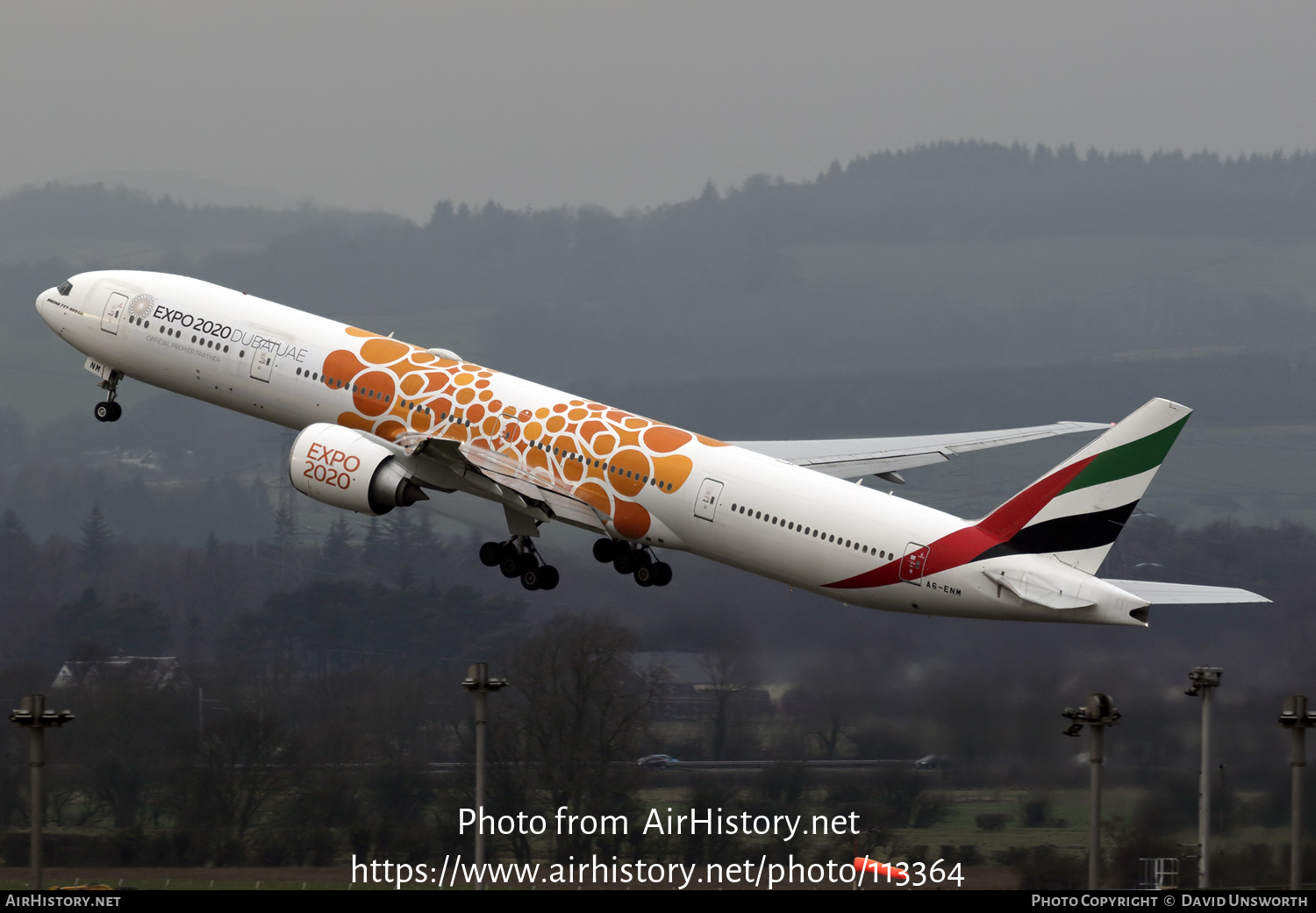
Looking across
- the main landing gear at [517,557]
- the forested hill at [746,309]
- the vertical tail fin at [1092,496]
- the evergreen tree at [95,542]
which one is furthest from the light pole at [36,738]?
the forested hill at [746,309]

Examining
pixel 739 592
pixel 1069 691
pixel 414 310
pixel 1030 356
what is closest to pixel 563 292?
Result: pixel 414 310

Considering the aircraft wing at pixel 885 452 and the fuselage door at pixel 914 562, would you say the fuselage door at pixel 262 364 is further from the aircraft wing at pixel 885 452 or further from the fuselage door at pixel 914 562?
the fuselage door at pixel 914 562

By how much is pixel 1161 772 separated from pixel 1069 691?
388 centimetres

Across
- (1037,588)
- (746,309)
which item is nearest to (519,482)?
(1037,588)

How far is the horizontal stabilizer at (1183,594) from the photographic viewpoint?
37688 mm

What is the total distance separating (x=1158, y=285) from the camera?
185875 millimetres

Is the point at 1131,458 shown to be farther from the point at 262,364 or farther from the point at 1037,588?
the point at 262,364

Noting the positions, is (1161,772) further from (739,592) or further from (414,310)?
(414,310)

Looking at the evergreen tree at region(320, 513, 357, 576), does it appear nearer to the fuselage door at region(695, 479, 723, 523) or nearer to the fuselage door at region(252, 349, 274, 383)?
the fuselage door at region(252, 349, 274, 383)

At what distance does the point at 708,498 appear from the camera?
1722 inches

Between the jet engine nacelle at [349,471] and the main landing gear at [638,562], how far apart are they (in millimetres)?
5738

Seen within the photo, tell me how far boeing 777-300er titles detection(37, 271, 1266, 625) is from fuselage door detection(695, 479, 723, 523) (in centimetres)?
5

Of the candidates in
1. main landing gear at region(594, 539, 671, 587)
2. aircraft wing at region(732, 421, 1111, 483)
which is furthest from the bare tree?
aircraft wing at region(732, 421, 1111, 483)
